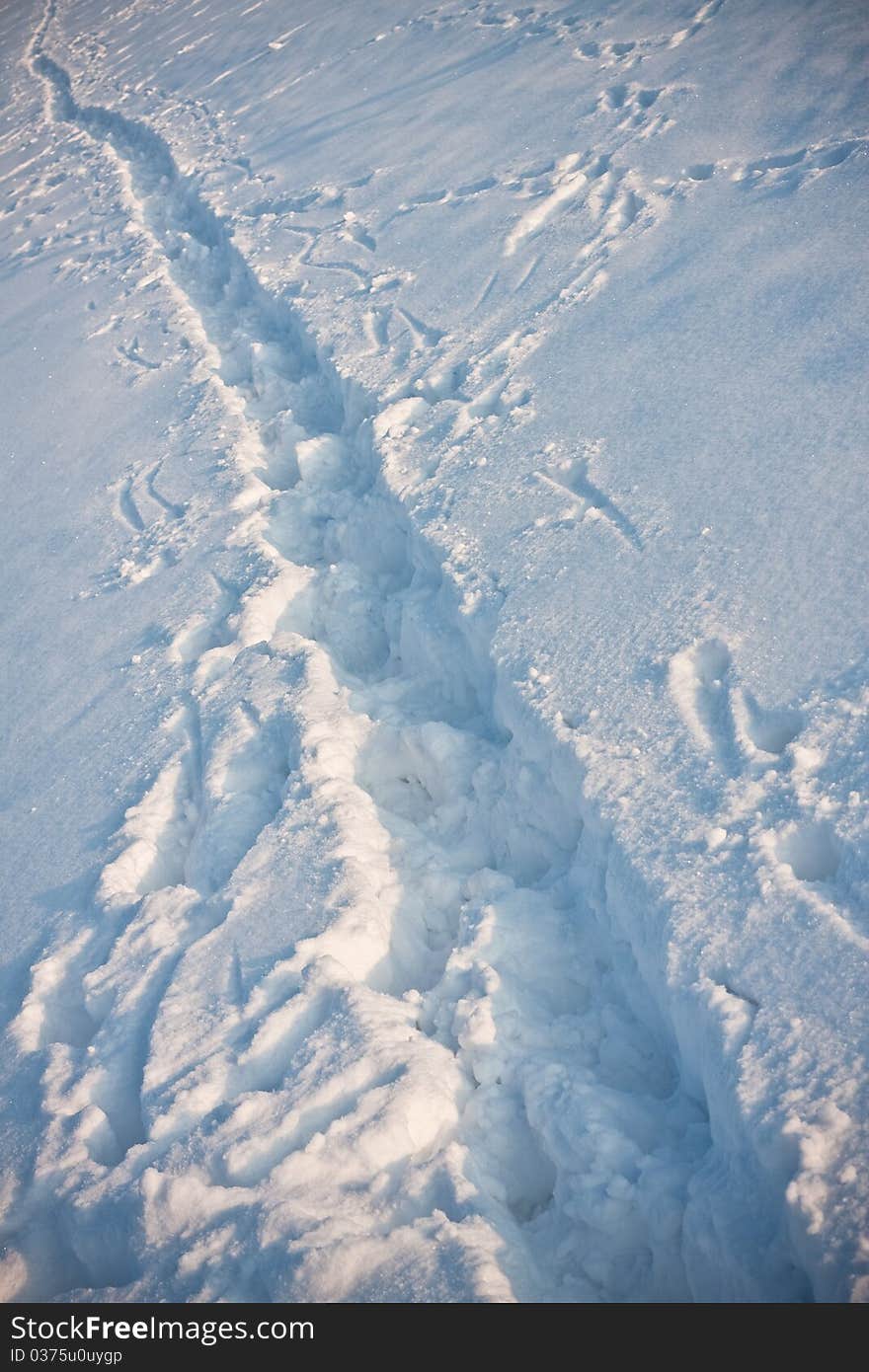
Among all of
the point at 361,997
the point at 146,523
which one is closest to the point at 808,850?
the point at 361,997

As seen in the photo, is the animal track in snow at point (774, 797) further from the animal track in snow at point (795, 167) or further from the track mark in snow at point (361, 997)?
the animal track in snow at point (795, 167)

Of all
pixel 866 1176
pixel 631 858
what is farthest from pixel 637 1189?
pixel 631 858

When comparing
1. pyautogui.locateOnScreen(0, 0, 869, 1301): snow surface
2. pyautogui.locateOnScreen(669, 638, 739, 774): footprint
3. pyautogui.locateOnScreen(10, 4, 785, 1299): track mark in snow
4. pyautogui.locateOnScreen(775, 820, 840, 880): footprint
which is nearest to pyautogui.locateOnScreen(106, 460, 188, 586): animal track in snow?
pyautogui.locateOnScreen(0, 0, 869, 1301): snow surface

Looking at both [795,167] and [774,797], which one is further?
[795,167]

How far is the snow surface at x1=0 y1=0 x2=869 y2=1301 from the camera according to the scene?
192cm

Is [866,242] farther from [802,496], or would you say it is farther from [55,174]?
[55,174]

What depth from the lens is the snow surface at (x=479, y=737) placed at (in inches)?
75.7

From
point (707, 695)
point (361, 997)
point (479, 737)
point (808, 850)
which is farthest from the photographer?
point (479, 737)

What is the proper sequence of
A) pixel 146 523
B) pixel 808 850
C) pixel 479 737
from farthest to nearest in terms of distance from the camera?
pixel 146 523
pixel 479 737
pixel 808 850

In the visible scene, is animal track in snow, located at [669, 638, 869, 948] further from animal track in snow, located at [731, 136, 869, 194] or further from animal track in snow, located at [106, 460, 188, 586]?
animal track in snow, located at [731, 136, 869, 194]

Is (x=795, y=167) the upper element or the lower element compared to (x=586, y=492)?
upper

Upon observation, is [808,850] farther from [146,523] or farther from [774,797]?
→ [146,523]

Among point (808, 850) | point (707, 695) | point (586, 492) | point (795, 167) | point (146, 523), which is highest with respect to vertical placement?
point (146, 523)

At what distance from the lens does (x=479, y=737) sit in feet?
9.94
